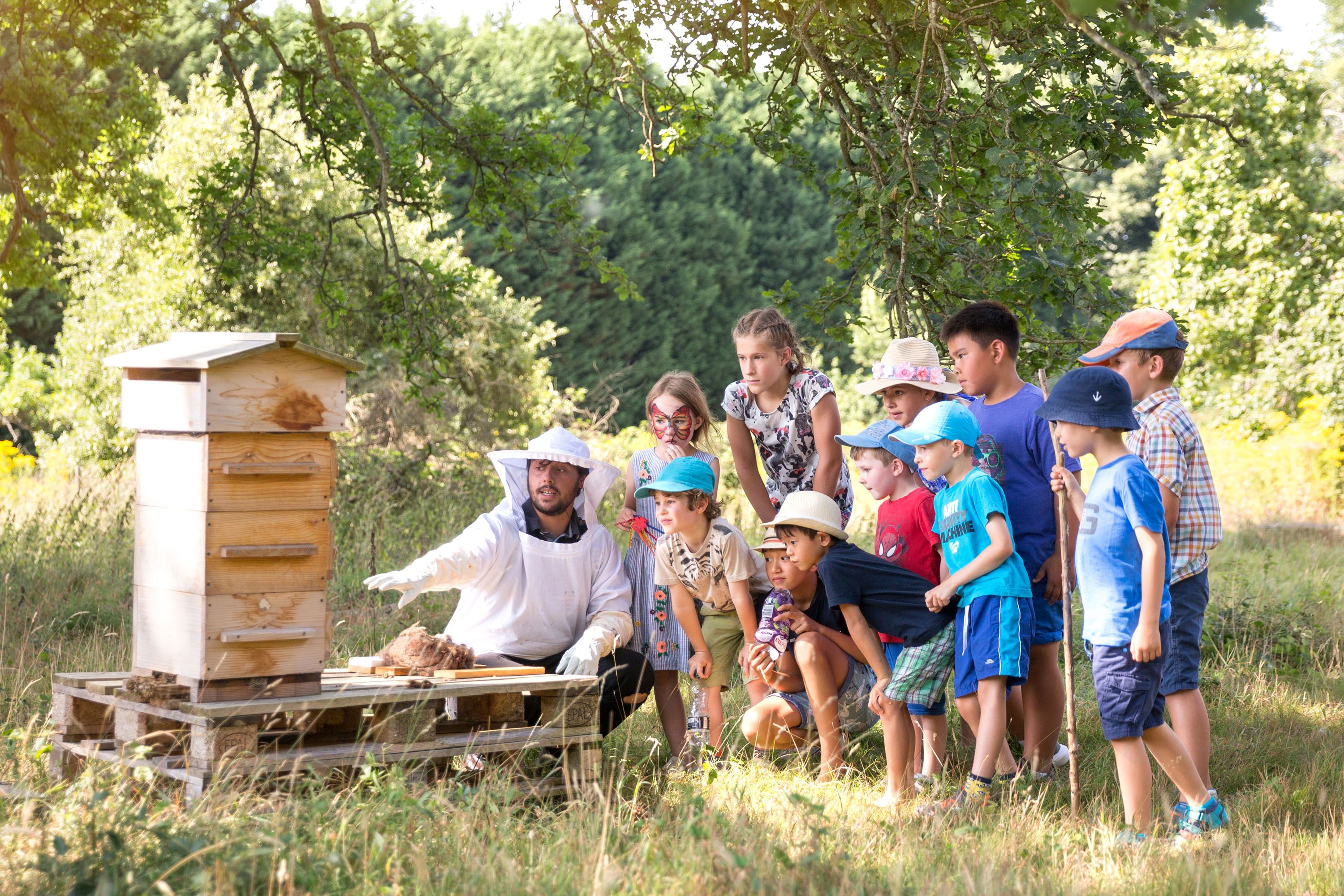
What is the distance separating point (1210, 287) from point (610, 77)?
12.5 metres

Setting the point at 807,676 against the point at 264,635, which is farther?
the point at 807,676

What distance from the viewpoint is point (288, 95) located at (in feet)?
30.3

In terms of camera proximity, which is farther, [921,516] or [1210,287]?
[1210,287]

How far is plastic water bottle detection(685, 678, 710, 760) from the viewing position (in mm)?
5348

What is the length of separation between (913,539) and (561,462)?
1604 mm

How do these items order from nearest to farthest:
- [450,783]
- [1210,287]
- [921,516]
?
[450,783], [921,516], [1210,287]

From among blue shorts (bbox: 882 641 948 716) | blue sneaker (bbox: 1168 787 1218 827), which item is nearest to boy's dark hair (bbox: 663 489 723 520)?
blue shorts (bbox: 882 641 948 716)

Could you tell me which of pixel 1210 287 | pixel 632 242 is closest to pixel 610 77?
pixel 1210 287

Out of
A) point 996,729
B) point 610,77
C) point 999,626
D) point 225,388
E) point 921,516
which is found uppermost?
point 610,77

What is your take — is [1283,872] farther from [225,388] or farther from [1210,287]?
[1210,287]

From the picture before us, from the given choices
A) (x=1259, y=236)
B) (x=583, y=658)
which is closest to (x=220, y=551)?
(x=583, y=658)

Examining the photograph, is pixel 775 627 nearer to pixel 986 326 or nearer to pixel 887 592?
pixel 887 592

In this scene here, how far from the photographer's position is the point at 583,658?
4.79 m

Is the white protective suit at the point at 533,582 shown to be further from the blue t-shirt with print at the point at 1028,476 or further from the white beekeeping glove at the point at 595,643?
the blue t-shirt with print at the point at 1028,476
